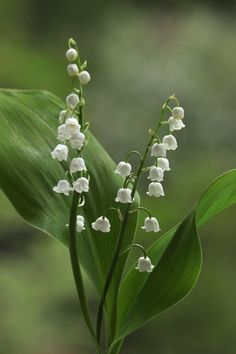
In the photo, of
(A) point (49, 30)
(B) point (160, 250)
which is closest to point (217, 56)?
(A) point (49, 30)

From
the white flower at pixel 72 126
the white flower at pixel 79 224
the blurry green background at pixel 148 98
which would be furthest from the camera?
the blurry green background at pixel 148 98

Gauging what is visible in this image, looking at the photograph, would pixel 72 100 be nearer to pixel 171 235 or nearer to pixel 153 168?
pixel 153 168

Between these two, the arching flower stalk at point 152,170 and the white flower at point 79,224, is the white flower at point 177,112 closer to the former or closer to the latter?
the arching flower stalk at point 152,170

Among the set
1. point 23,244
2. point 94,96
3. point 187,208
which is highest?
point 94,96

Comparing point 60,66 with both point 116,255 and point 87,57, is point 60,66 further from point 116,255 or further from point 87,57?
point 116,255

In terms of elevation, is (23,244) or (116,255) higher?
(116,255)

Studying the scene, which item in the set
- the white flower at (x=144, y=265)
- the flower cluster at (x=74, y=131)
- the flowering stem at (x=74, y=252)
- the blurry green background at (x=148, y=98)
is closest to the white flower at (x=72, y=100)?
the flower cluster at (x=74, y=131)

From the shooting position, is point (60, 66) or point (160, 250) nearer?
point (160, 250)

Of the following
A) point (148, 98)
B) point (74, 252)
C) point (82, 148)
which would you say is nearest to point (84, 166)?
point (82, 148)

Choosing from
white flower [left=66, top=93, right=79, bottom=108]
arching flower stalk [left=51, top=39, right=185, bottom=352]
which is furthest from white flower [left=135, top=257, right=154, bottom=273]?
white flower [left=66, top=93, right=79, bottom=108]
